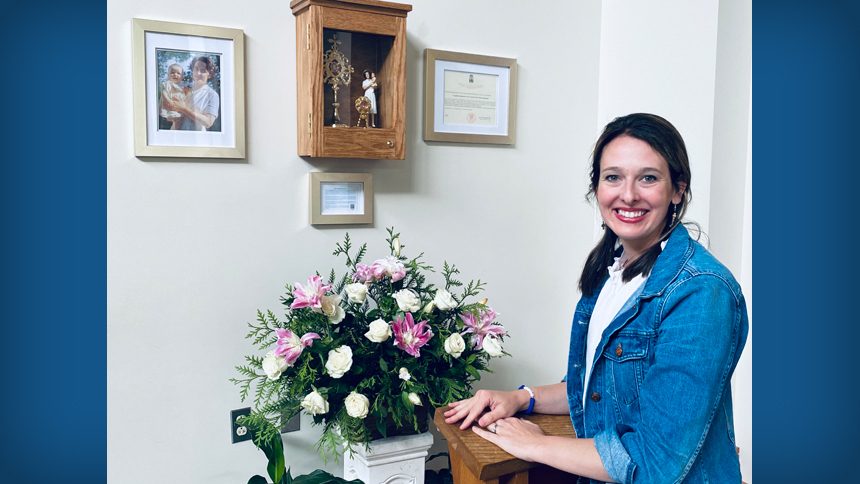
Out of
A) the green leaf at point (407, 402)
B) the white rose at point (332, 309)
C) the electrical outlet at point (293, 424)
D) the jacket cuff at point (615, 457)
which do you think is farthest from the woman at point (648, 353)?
the electrical outlet at point (293, 424)

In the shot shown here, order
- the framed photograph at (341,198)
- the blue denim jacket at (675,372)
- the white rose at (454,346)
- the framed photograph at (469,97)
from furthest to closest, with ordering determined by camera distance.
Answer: the framed photograph at (469,97), the framed photograph at (341,198), the white rose at (454,346), the blue denim jacket at (675,372)

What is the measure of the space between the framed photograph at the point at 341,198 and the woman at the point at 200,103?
14.0 inches

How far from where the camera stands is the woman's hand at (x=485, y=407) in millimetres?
1433

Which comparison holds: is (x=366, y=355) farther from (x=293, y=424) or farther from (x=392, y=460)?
(x=293, y=424)

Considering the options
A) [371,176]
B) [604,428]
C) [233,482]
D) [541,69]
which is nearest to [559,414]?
[604,428]

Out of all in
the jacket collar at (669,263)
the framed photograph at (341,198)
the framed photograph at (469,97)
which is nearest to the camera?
the jacket collar at (669,263)

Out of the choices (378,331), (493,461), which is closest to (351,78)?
(378,331)

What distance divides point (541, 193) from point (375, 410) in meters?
1.11

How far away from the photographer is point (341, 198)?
81.3 inches

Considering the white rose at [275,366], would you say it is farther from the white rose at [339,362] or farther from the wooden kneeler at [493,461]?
the wooden kneeler at [493,461]

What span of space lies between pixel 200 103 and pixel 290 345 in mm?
780

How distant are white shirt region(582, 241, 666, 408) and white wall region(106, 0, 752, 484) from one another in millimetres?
761
